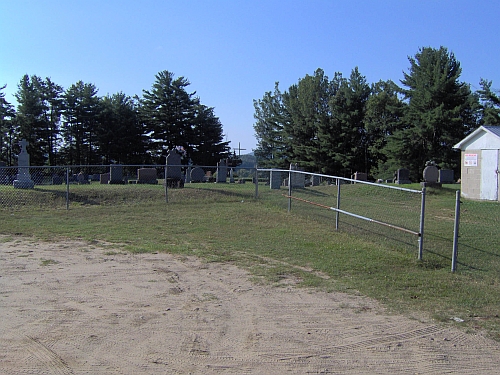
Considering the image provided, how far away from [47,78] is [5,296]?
176 ft

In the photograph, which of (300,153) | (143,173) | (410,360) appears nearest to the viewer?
(410,360)

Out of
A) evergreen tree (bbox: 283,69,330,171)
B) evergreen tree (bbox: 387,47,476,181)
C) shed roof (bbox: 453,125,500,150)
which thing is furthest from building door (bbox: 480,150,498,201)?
evergreen tree (bbox: 283,69,330,171)

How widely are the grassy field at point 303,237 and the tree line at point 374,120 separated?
27049 mm

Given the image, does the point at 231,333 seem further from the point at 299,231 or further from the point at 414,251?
the point at 299,231

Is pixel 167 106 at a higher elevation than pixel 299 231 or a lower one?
higher

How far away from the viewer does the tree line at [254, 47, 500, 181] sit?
42.1m

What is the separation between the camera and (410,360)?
3799 millimetres

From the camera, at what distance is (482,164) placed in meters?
18.9

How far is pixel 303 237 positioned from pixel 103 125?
47.6 metres

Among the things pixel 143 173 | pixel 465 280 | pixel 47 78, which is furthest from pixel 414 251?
pixel 47 78

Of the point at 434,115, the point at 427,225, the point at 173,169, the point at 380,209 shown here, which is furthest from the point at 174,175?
the point at 434,115

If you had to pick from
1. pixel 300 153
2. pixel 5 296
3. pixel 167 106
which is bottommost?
pixel 5 296

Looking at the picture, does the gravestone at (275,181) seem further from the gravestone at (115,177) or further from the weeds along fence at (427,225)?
the gravestone at (115,177)

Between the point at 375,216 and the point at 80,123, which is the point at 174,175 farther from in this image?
the point at 80,123
